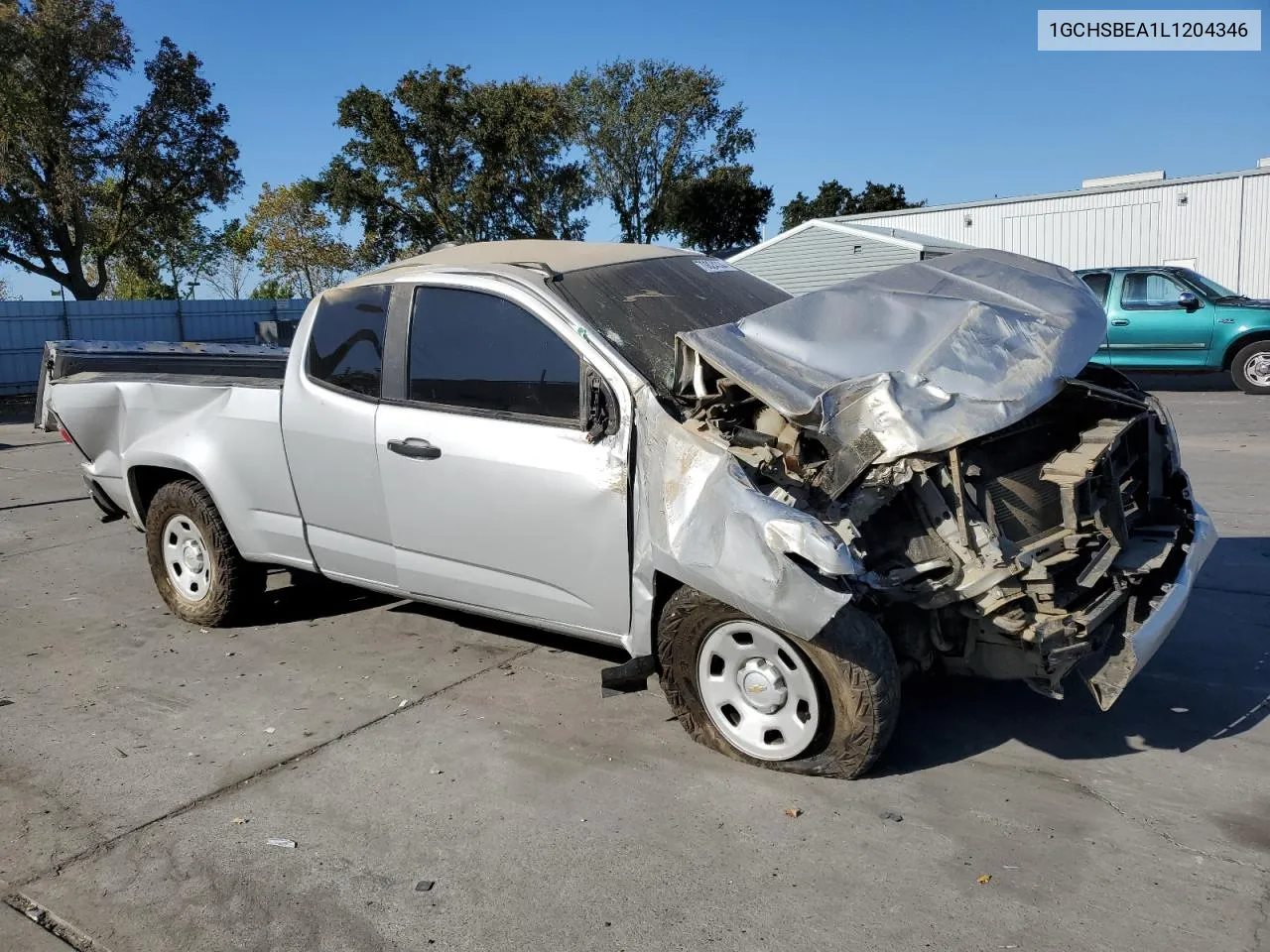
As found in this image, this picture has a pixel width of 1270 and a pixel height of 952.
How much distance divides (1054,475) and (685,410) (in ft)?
4.31

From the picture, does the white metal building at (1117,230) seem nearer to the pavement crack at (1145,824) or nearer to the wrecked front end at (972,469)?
the wrecked front end at (972,469)

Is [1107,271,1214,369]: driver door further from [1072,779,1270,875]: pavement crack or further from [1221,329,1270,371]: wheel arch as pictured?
[1072,779,1270,875]: pavement crack

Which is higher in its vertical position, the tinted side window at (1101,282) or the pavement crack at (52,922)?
the tinted side window at (1101,282)

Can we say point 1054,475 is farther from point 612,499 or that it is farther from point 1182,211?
point 1182,211

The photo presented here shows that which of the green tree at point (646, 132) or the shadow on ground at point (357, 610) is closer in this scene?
the shadow on ground at point (357, 610)

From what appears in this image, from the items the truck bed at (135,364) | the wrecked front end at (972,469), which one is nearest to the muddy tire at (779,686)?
the wrecked front end at (972,469)

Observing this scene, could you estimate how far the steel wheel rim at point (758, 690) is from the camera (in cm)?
365

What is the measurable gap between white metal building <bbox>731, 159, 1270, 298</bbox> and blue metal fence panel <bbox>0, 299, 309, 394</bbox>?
12438 millimetres

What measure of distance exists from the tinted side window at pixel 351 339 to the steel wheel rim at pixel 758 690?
2.03 metres

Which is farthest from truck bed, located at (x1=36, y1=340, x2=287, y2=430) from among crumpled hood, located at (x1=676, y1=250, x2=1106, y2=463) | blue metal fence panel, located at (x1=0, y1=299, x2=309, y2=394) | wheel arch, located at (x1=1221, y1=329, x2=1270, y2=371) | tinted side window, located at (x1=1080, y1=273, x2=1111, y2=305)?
→ blue metal fence panel, located at (x1=0, y1=299, x2=309, y2=394)

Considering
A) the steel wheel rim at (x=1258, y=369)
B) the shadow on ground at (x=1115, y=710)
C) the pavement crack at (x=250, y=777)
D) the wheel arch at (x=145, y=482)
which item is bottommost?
the pavement crack at (x=250, y=777)

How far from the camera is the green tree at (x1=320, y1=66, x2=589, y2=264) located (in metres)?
33.9

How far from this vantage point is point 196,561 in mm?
5773

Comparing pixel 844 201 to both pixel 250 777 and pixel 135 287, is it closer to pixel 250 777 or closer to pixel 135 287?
pixel 135 287
